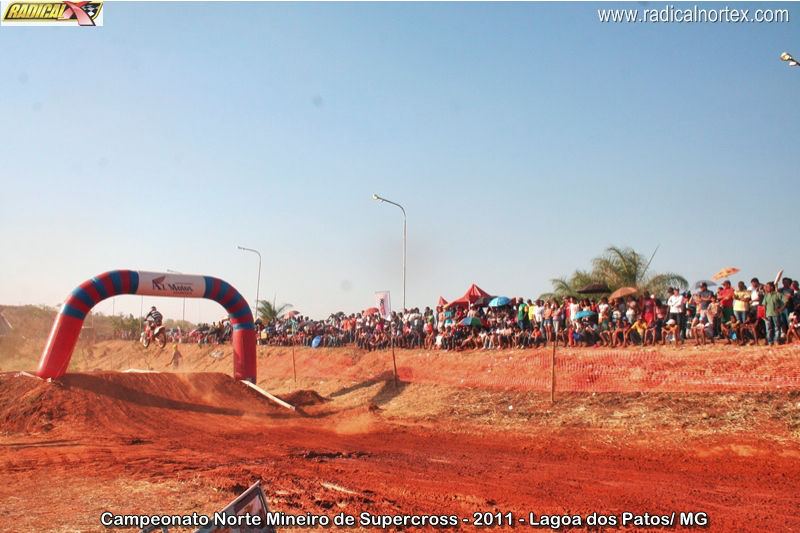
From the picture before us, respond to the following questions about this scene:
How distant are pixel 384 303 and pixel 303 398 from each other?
19.7ft

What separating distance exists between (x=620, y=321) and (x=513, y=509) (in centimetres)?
1256

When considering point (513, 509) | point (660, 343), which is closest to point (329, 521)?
point (513, 509)

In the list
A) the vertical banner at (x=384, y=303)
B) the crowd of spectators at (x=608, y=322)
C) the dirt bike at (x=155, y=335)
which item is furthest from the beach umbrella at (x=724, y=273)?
the dirt bike at (x=155, y=335)

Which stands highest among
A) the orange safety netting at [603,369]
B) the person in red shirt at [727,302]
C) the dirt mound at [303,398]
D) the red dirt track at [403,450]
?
the person in red shirt at [727,302]

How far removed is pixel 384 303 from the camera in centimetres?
2647

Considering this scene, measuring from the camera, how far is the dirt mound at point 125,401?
16.6 meters

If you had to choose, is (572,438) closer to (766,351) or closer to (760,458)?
(760,458)

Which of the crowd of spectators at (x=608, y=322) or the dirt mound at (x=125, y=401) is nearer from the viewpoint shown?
the crowd of spectators at (x=608, y=322)

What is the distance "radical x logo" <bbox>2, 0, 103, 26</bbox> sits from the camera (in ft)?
54.3

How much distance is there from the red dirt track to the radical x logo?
36.4 feet

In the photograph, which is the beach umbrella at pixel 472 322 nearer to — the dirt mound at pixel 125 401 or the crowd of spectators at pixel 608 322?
the crowd of spectators at pixel 608 322

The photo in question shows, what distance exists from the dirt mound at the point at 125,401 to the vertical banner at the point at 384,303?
6.87m

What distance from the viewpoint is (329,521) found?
7324 mm

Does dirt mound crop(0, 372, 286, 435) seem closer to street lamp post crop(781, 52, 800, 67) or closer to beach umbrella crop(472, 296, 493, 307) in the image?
beach umbrella crop(472, 296, 493, 307)
